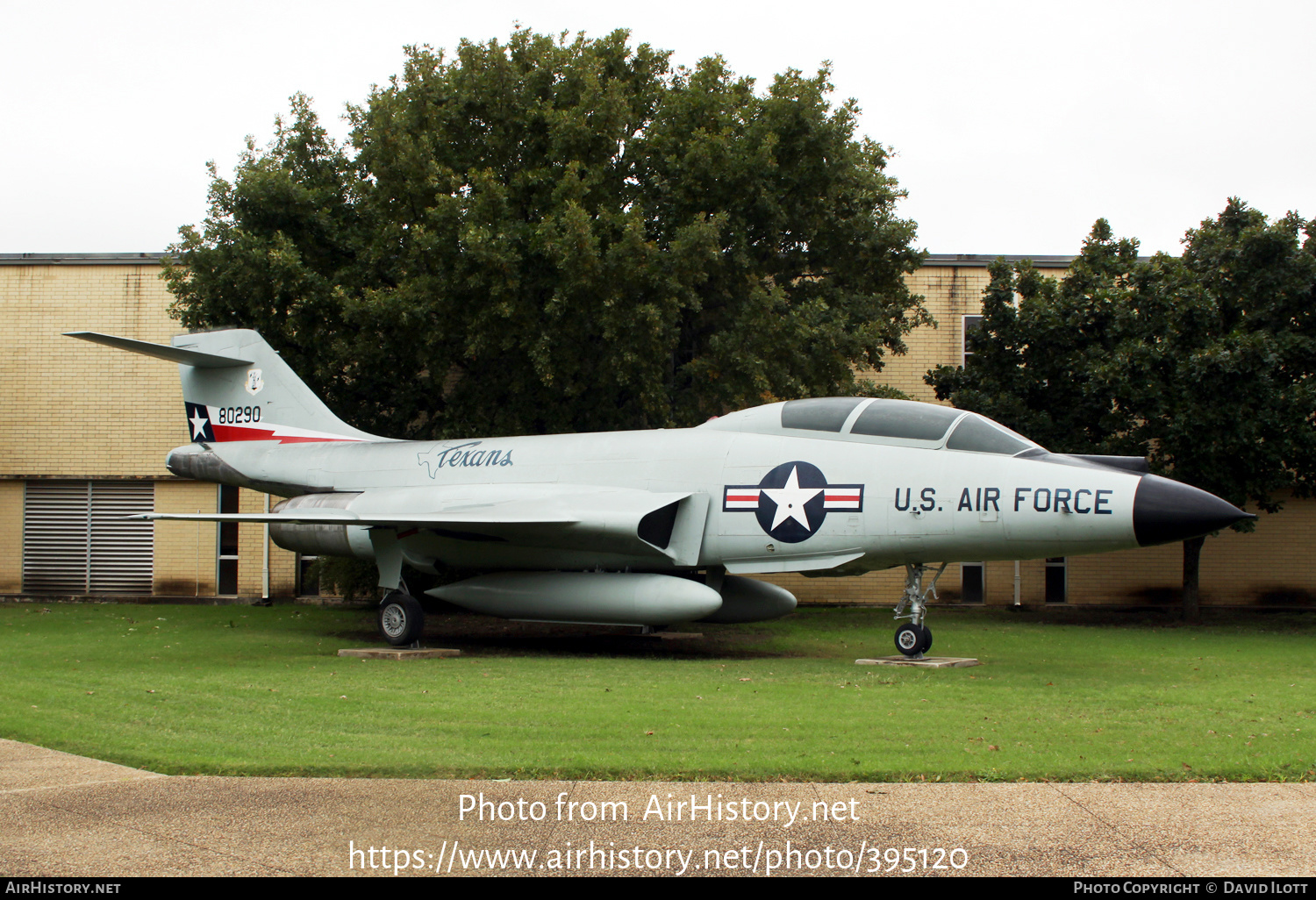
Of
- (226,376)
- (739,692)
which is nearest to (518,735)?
(739,692)

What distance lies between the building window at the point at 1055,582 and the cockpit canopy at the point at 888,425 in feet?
38.9

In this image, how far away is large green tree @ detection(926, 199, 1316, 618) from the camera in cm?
1708

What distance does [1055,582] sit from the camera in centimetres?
2312

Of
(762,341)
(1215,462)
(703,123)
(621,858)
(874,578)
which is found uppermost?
(703,123)

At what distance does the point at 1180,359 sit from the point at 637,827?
15498mm

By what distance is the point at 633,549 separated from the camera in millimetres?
13281

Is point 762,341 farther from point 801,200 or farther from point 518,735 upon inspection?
point 518,735

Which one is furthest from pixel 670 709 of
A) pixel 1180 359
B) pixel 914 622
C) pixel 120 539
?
pixel 120 539

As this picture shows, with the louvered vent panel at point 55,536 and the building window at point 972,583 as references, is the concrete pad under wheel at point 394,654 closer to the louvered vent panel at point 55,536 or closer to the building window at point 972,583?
the building window at point 972,583

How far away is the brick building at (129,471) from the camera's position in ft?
75.5

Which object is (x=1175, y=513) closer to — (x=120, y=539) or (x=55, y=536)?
(x=120, y=539)

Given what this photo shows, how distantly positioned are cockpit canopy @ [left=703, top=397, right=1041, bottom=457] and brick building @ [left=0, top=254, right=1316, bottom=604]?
33.2 feet
